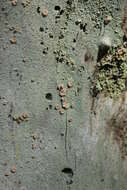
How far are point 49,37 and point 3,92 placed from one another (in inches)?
5.8

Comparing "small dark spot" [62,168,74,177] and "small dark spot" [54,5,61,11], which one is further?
"small dark spot" [62,168,74,177]

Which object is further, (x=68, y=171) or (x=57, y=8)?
(x=68, y=171)

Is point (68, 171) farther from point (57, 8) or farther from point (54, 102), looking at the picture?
point (57, 8)

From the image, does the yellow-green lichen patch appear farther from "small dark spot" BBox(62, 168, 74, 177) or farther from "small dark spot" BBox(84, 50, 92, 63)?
"small dark spot" BBox(62, 168, 74, 177)

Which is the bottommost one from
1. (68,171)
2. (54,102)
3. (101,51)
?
(68,171)

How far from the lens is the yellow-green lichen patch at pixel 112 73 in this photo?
105 cm

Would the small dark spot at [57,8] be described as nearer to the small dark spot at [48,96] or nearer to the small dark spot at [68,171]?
the small dark spot at [48,96]

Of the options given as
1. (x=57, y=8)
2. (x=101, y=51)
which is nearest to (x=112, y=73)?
(x=101, y=51)

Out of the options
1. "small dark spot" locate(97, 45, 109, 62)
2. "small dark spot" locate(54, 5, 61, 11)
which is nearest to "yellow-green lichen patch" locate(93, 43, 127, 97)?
"small dark spot" locate(97, 45, 109, 62)

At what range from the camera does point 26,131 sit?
3.48 ft

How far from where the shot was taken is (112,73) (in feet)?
3.50

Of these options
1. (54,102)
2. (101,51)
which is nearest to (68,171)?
(54,102)

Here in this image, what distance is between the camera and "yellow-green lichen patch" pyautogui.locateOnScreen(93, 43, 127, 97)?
1.05 m

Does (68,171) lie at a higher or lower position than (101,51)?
lower
